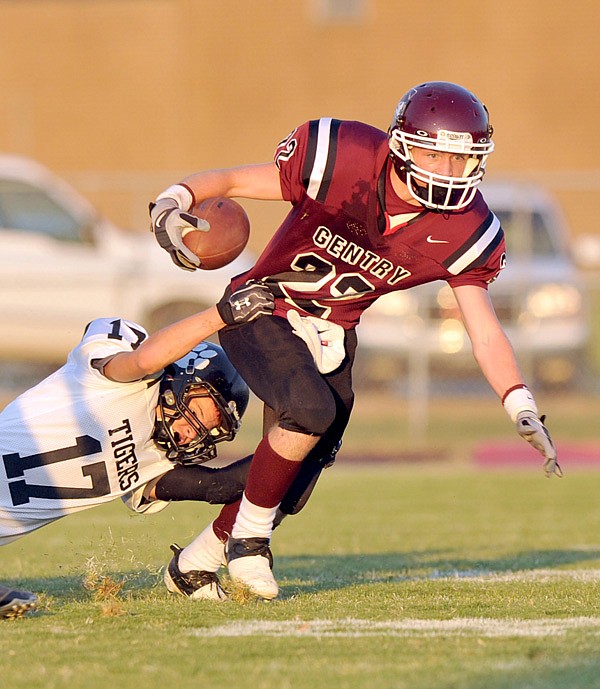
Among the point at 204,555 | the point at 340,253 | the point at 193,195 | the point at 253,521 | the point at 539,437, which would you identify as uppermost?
the point at 193,195

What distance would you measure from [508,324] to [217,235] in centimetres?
811

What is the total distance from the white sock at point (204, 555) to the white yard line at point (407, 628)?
612 millimetres

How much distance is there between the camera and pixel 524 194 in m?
13.6

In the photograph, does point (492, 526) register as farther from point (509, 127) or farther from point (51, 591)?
point (509, 127)

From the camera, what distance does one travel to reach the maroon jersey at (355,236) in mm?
4637

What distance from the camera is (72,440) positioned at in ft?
14.4

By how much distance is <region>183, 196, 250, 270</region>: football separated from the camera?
184 inches

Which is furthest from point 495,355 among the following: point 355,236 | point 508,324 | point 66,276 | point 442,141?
point 66,276

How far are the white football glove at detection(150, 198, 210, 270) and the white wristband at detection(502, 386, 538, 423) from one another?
1157 mm

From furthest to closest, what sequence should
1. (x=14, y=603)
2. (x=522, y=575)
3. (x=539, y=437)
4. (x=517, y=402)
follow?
(x=522, y=575) → (x=517, y=402) → (x=539, y=437) → (x=14, y=603)

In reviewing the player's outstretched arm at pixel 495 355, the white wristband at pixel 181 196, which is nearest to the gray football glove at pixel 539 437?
the player's outstretched arm at pixel 495 355

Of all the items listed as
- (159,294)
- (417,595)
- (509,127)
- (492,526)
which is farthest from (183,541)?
(509,127)

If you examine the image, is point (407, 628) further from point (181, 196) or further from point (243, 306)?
point (181, 196)

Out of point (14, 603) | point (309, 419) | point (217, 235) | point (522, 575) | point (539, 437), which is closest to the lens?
point (14, 603)
